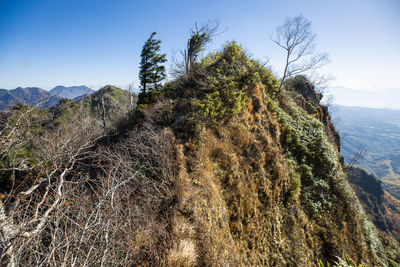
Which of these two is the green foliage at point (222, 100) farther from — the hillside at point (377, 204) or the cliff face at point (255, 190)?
the hillside at point (377, 204)

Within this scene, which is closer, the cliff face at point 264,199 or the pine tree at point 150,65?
the cliff face at point 264,199

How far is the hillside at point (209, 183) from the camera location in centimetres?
460

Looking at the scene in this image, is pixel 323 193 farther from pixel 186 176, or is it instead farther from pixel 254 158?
pixel 186 176

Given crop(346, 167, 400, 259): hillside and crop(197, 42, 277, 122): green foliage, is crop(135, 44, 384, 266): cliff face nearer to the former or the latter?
crop(197, 42, 277, 122): green foliage

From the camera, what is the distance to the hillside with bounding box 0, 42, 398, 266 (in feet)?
15.1

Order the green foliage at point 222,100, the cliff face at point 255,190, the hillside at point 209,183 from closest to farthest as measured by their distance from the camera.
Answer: the hillside at point 209,183
the cliff face at point 255,190
the green foliage at point 222,100

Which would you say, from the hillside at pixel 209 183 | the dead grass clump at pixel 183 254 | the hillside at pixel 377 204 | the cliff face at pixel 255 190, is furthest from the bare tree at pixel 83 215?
the hillside at pixel 377 204

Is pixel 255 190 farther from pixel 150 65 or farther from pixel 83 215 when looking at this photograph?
pixel 150 65

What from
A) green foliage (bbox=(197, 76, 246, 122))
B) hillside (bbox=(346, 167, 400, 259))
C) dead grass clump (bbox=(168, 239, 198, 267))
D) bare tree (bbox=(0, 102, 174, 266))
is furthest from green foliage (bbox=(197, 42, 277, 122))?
hillside (bbox=(346, 167, 400, 259))

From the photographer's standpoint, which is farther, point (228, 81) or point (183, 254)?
point (228, 81)

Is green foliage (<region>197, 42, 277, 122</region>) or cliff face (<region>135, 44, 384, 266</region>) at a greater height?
green foliage (<region>197, 42, 277, 122</region>)

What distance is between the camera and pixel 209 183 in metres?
7.05

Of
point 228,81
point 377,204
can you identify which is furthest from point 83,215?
point 377,204

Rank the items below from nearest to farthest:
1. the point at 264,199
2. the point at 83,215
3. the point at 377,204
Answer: the point at 83,215
the point at 264,199
the point at 377,204
